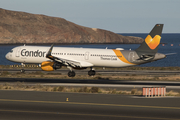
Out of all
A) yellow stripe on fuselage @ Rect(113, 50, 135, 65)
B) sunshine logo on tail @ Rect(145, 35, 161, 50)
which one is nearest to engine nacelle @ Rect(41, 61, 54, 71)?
yellow stripe on fuselage @ Rect(113, 50, 135, 65)

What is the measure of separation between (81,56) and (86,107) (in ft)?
101

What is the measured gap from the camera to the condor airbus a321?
51.7 meters

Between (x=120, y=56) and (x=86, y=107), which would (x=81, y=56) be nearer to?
(x=120, y=56)

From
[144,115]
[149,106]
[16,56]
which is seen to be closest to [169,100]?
[149,106]

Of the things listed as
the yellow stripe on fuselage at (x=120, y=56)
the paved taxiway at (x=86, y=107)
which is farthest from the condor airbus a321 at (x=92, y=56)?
the paved taxiway at (x=86, y=107)

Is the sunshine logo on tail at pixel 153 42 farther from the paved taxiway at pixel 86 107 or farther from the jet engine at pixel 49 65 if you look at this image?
the paved taxiway at pixel 86 107

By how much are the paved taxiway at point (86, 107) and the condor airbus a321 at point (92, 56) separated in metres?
23.0

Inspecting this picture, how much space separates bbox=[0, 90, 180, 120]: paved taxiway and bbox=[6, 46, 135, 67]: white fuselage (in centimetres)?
2380

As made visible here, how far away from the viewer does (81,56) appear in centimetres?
5466

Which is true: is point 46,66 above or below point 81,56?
below

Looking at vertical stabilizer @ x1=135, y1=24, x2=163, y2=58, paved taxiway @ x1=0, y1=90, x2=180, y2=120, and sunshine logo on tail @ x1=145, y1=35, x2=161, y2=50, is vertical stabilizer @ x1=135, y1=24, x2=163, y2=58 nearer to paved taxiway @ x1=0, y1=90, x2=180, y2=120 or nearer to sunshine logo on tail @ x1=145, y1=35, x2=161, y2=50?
sunshine logo on tail @ x1=145, y1=35, x2=161, y2=50

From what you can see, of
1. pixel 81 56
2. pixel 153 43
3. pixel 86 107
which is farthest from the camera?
pixel 81 56

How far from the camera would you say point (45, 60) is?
5566 centimetres

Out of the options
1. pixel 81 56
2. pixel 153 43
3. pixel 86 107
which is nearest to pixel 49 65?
pixel 81 56
